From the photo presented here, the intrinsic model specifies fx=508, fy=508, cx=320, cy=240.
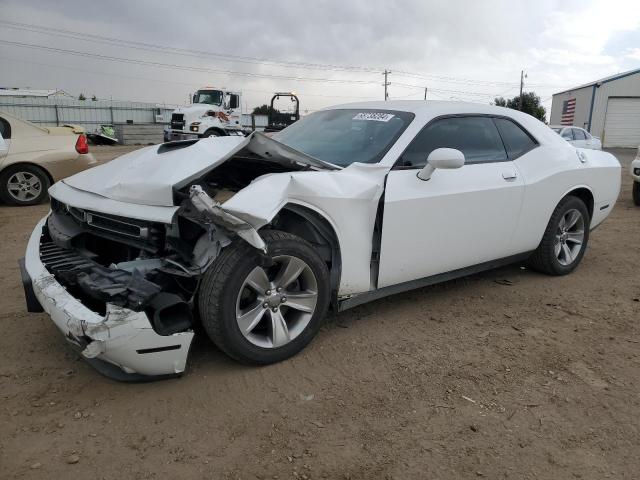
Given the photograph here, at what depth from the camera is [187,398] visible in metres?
2.70

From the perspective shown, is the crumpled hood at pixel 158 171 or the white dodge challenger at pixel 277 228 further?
the crumpled hood at pixel 158 171

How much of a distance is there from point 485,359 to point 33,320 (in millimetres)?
3117

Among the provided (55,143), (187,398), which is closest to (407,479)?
(187,398)

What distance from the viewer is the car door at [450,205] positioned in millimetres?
3359

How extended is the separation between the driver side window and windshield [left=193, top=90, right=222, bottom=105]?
65.8 ft

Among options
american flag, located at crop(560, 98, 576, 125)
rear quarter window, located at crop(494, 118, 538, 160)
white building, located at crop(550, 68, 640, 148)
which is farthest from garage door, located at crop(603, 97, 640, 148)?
rear quarter window, located at crop(494, 118, 538, 160)

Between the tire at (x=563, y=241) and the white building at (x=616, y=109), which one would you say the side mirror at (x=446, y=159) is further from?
the white building at (x=616, y=109)

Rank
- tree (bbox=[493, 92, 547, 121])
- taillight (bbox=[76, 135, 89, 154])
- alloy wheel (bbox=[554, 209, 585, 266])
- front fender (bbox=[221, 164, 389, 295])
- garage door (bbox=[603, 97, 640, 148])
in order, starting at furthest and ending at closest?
tree (bbox=[493, 92, 547, 121]), garage door (bbox=[603, 97, 640, 148]), taillight (bbox=[76, 135, 89, 154]), alloy wheel (bbox=[554, 209, 585, 266]), front fender (bbox=[221, 164, 389, 295])

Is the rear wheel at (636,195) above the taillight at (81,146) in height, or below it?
below

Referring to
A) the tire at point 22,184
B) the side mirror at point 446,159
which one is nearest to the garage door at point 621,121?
the tire at point 22,184

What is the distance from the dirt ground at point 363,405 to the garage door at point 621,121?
3549 centimetres

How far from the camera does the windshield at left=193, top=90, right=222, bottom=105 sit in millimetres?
22656

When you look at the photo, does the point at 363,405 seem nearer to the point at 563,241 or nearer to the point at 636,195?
the point at 563,241

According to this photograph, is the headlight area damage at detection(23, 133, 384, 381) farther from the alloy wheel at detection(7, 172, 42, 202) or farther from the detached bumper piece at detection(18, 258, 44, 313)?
the alloy wheel at detection(7, 172, 42, 202)
